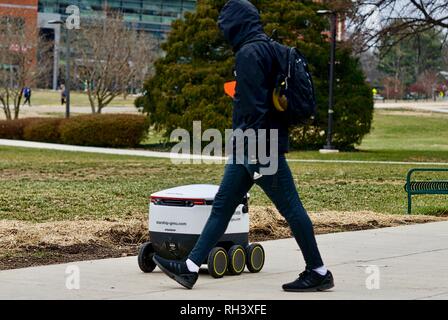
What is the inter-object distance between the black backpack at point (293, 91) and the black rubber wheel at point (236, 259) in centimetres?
146

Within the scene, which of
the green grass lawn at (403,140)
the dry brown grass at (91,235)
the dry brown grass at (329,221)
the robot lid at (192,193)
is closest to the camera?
the robot lid at (192,193)

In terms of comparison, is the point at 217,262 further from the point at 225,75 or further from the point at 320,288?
the point at 225,75

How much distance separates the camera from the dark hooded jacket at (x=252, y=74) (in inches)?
317

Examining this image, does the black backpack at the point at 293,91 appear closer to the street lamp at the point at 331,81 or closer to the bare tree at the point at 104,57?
the street lamp at the point at 331,81

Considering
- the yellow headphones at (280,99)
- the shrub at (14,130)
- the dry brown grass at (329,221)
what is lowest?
the shrub at (14,130)

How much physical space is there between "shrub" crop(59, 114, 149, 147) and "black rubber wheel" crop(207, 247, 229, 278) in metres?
33.8

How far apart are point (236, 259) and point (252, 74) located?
71.0 inches

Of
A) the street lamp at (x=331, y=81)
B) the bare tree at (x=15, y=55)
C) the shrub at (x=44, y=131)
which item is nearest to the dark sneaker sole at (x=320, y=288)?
the street lamp at (x=331, y=81)

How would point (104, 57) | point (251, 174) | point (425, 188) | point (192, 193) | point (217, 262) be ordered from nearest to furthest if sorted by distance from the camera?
point (251, 174) → point (217, 262) → point (192, 193) → point (425, 188) → point (104, 57)

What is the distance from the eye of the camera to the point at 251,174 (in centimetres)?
815

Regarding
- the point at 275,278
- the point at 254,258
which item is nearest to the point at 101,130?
the point at 254,258

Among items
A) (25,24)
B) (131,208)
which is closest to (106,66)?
(25,24)
